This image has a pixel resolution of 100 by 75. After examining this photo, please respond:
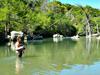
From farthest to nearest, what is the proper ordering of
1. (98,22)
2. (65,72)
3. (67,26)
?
1. (98,22)
2. (67,26)
3. (65,72)

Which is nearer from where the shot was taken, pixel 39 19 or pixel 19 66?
pixel 19 66

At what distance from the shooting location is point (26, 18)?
208 ft

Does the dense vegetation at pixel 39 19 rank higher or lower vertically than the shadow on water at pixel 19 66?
higher

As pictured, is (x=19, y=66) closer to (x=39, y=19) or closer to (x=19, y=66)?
(x=19, y=66)

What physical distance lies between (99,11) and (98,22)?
88.9ft

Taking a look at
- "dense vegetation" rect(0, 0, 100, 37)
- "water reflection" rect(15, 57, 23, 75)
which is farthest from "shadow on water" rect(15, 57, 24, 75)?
"dense vegetation" rect(0, 0, 100, 37)

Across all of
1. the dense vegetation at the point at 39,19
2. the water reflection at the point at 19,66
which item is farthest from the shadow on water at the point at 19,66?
the dense vegetation at the point at 39,19

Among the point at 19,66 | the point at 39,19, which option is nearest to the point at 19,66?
the point at 19,66

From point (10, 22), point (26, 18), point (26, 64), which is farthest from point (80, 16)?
point (26, 64)

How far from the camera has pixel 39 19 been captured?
230 feet

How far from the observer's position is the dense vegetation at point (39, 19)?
55844mm

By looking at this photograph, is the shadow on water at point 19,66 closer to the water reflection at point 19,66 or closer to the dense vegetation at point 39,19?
the water reflection at point 19,66

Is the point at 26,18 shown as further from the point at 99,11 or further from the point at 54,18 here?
the point at 99,11

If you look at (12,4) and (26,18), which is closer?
(12,4)
